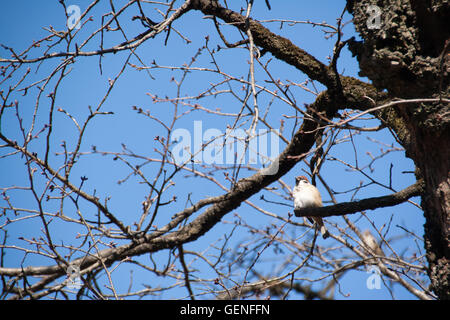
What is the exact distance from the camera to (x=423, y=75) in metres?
2.37

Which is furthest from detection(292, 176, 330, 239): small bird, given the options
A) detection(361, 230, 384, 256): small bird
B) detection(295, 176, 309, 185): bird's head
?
Result: detection(361, 230, 384, 256): small bird

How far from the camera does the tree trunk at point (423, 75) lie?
237 cm

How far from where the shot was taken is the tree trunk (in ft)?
7.77

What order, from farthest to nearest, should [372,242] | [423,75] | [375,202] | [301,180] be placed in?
[372,242] → [301,180] → [375,202] → [423,75]

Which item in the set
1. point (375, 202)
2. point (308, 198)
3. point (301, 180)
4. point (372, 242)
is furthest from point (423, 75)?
point (372, 242)

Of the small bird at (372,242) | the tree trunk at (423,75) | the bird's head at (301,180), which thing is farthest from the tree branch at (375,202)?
the small bird at (372,242)

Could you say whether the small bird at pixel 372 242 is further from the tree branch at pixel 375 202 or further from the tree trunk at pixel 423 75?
the tree trunk at pixel 423 75

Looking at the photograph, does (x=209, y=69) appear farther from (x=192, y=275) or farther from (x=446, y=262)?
(x=446, y=262)

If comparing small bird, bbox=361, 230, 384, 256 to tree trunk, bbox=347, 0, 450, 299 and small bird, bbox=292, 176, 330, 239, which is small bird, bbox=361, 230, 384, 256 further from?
tree trunk, bbox=347, 0, 450, 299

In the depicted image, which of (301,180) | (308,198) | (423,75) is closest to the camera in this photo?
(423,75)

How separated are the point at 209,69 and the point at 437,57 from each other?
163 cm

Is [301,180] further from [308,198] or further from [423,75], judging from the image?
[423,75]
